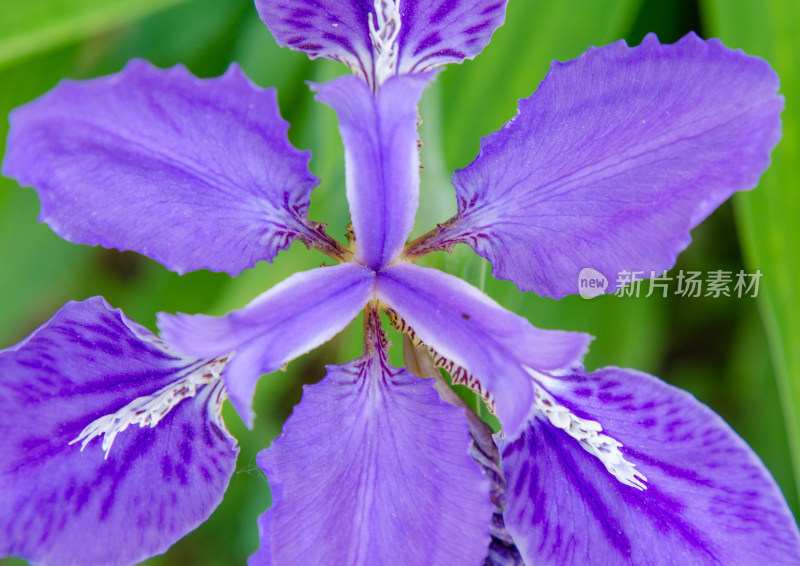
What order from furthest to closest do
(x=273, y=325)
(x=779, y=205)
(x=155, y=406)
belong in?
1. (x=779, y=205)
2. (x=155, y=406)
3. (x=273, y=325)

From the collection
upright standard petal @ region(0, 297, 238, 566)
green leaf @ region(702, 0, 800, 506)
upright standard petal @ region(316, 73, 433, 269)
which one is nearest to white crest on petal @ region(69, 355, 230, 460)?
upright standard petal @ region(0, 297, 238, 566)

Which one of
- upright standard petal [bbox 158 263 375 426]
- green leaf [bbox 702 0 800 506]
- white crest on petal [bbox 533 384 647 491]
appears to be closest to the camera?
upright standard petal [bbox 158 263 375 426]

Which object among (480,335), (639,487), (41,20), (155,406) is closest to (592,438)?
(639,487)

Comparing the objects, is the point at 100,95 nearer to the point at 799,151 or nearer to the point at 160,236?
the point at 160,236

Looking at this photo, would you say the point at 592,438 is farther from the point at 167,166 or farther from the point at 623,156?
the point at 167,166

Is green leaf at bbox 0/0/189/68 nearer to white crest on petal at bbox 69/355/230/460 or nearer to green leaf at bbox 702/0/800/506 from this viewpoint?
white crest on petal at bbox 69/355/230/460

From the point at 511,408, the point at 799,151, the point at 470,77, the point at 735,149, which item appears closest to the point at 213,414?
the point at 511,408

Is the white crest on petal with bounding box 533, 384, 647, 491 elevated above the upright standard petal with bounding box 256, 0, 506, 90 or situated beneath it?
situated beneath
